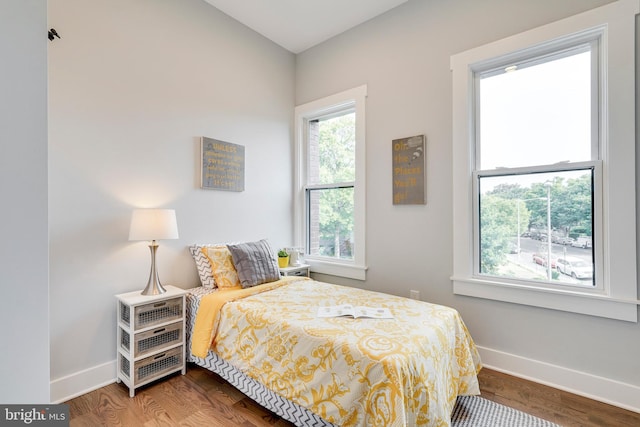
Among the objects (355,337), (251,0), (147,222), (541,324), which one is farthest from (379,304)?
(251,0)

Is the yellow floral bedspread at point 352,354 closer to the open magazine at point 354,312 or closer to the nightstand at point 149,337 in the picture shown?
the open magazine at point 354,312

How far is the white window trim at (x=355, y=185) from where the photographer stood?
304 centimetres

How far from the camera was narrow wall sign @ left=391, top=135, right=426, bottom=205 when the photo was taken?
2.65 m

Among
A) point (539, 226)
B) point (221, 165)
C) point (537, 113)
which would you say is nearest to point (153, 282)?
point (221, 165)

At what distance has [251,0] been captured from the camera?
272 cm

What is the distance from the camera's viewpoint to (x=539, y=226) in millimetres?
2199

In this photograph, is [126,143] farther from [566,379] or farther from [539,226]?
[566,379]

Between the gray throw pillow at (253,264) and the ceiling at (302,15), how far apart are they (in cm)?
229

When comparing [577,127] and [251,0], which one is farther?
[251,0]

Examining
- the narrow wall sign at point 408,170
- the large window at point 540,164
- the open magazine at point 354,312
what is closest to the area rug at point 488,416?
the open magazine at point 354,312

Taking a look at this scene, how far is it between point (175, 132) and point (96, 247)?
1102 millimetres

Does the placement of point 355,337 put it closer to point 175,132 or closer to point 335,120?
point 175,132

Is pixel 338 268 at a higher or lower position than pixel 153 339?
higher

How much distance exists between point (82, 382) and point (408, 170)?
119 inches
